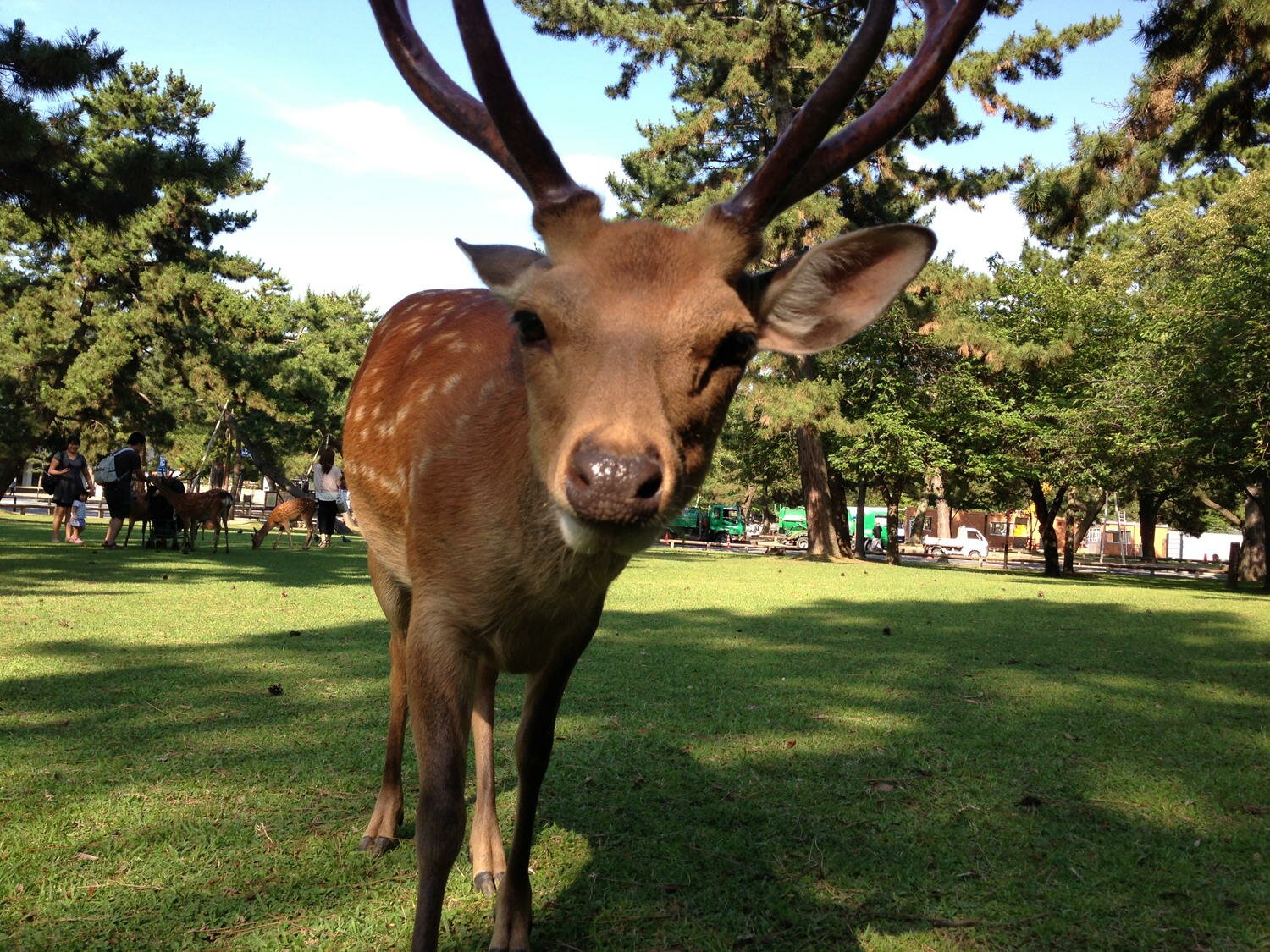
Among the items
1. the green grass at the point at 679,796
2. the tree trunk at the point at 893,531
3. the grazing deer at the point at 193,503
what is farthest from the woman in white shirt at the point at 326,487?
the tree trunk at the point at 893,531

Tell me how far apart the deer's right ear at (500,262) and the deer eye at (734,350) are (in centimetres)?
66

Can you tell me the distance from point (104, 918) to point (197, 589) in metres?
9.06

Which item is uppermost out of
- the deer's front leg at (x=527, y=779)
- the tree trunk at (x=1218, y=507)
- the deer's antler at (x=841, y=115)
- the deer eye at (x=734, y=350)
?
the tree trunk at (x=1218, y=507)

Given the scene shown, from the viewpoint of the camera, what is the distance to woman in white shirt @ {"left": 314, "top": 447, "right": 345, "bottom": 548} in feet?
59.3

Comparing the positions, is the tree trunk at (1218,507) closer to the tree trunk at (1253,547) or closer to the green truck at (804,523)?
the tree trunk at (1253,547)

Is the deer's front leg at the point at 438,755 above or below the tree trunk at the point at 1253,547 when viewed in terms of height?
below

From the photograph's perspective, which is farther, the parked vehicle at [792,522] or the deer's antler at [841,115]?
the parked vehicle at [792,522]

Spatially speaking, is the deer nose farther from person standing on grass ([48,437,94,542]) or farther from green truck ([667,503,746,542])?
green truck ([667,503,746,542])

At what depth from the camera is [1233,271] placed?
69.4 feet

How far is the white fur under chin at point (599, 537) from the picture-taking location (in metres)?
2.18

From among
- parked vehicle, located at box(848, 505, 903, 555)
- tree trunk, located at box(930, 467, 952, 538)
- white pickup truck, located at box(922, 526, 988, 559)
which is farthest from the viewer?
parked vehicle, located at box(848, 505, 903, 555)

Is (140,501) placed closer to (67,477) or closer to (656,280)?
(67,477)

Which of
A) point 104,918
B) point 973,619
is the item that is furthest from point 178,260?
point 104,918

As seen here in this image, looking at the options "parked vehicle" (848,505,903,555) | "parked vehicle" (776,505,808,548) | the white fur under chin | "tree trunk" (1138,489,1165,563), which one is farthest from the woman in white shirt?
"parked vehicle" (776,505,808,548)
